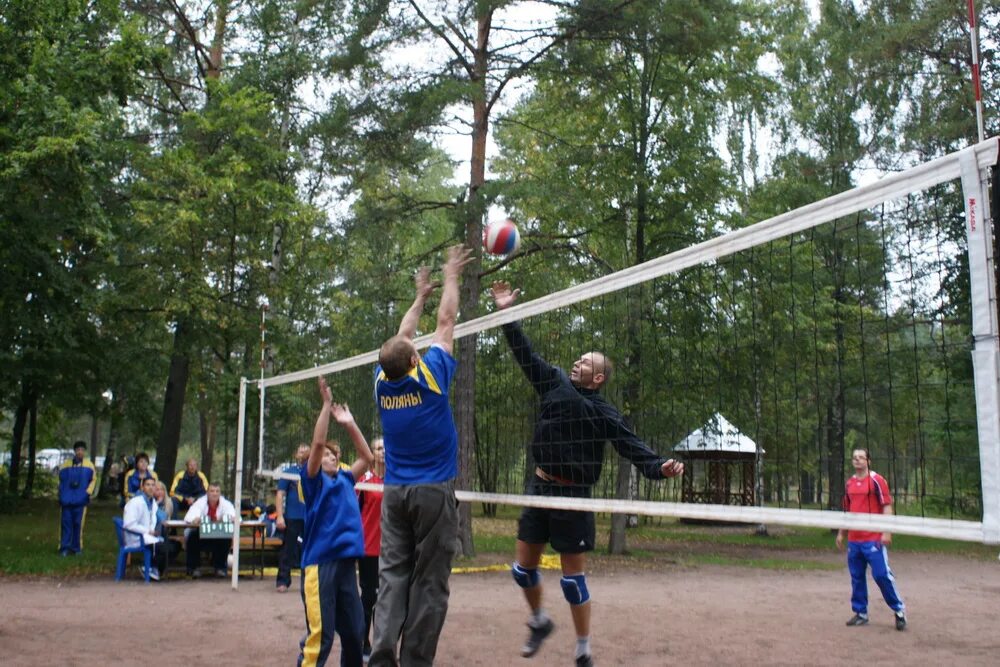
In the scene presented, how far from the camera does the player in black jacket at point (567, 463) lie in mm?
6168

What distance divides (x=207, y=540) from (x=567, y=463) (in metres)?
9.23

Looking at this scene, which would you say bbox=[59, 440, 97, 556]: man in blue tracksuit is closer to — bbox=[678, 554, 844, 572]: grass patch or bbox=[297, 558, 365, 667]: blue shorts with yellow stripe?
bbox=[678, 554, 844, 572]: grass patch

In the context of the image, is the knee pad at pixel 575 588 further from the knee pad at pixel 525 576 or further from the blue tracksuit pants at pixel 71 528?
the blue tracksuit pants at pixel 71 528

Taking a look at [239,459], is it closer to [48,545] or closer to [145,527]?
[145,527]

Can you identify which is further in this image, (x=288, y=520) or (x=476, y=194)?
(x=476, y=194)

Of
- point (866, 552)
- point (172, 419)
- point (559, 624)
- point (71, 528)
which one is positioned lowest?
point (559, 624)

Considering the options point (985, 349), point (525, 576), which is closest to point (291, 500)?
point (525, 576)

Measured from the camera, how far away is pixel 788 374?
10.7 m

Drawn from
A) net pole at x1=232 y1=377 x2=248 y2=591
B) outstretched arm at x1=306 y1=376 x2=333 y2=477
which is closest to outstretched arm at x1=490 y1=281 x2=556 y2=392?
outstretched arm at x1=306 y1=376 x2=333 y2=477

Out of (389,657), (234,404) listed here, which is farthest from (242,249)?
(389,657)

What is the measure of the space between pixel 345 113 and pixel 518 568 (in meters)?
12.0

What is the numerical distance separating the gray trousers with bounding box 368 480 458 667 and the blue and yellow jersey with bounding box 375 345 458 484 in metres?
0.09

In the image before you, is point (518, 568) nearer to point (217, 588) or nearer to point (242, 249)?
point (217, 588)

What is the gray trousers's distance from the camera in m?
4.97
